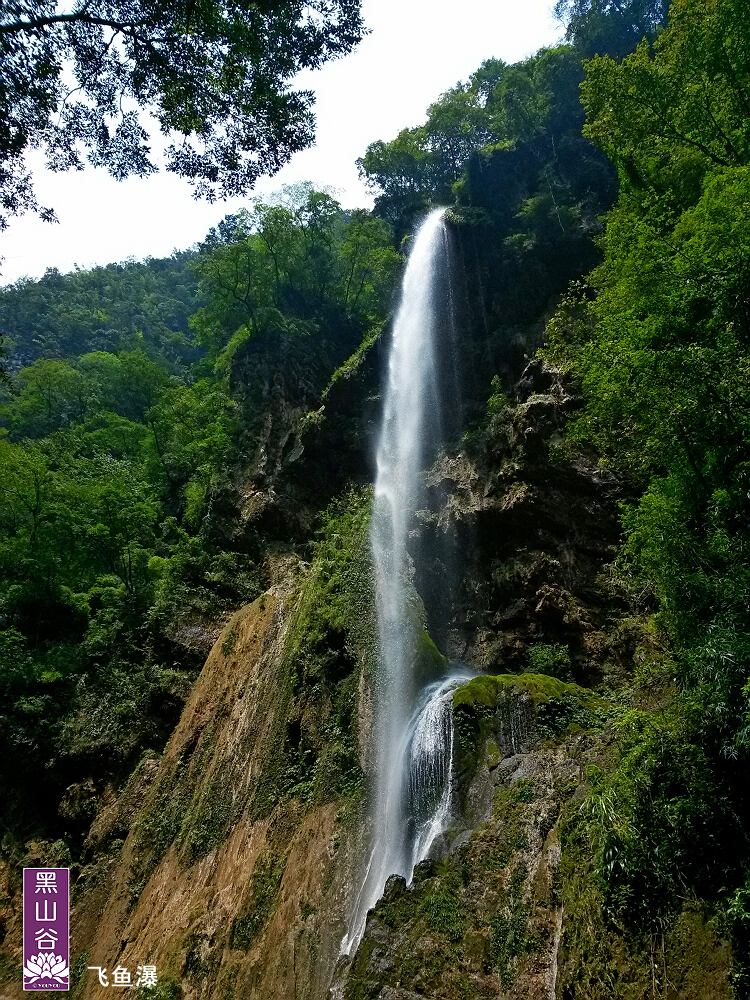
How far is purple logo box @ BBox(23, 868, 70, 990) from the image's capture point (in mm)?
12836

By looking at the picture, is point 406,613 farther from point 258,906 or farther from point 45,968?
point 45,968

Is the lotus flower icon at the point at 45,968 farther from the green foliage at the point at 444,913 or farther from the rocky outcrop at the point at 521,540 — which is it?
the rocky outcrop at the point at 521,540

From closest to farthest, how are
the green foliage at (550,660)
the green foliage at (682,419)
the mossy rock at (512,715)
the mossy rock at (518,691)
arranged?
the green foliage at (682,419) → the mossy rock at (512,715) → the mossy rock at (518,691) → the green foliage at (550,660)

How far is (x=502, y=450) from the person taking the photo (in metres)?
17.0

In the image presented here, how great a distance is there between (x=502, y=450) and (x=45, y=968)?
54.2ft

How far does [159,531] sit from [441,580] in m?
11.5

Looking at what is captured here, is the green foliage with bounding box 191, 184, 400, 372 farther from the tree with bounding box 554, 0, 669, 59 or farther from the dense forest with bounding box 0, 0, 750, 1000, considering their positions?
the tree with bounding box 554, 0, 669, 59

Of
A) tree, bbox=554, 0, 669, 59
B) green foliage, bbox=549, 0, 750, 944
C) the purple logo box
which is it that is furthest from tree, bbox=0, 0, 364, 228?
tree, bbox=554, 0, 669, 59

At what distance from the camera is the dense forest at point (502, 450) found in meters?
5.73

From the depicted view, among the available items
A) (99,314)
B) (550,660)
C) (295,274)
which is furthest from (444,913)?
(99,314)

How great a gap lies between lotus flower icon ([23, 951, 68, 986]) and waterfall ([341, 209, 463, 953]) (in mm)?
8113

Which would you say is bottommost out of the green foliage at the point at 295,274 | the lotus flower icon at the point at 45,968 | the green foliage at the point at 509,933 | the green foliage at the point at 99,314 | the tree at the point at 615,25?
the lotus flower icon at the point at 45,968

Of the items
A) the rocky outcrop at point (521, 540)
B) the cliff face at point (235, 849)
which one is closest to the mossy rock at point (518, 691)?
the cliff face at point (235, 849)

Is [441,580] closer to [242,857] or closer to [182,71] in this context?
[242,857]
